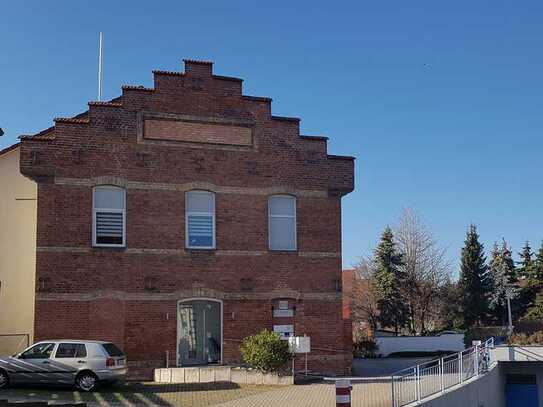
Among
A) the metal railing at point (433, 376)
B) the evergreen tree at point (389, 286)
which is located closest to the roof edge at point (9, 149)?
the metal railing at point (433, 376)

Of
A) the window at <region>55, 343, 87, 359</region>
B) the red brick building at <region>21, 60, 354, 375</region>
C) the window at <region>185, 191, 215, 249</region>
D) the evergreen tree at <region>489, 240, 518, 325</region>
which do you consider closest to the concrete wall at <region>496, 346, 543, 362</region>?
the red brick building at <region>21, 60, 354, 375</region>

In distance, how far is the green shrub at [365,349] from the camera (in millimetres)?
43281

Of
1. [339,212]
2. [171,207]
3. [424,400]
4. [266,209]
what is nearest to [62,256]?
[171,207]

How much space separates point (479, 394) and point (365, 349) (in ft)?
69.9

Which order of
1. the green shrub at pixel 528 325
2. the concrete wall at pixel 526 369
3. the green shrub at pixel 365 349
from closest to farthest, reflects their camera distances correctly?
the concrete wall at pixel 526 369, the green shrub at pixel 365 349, the green shrub at pixel 528 325

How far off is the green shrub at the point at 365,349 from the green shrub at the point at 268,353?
22.2 metres

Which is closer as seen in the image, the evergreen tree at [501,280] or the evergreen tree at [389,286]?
the evergreen tree at [389,286]

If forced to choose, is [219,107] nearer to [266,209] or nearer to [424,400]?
[266,209]

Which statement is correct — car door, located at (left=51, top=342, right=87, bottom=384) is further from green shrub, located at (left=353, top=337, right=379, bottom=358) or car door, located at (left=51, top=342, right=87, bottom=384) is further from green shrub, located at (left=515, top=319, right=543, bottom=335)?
green shrub, located at (left=515, top=319, right=543, bottom=335)

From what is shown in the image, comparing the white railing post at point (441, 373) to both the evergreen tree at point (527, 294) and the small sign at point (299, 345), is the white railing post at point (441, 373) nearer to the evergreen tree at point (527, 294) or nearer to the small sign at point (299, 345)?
the small sign at point (299, 345)

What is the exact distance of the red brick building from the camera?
2428cm

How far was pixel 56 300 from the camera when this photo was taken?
23.8 m

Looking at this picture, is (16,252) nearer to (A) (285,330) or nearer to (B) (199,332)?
(B) (199,332)

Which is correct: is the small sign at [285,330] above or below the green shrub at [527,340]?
above
